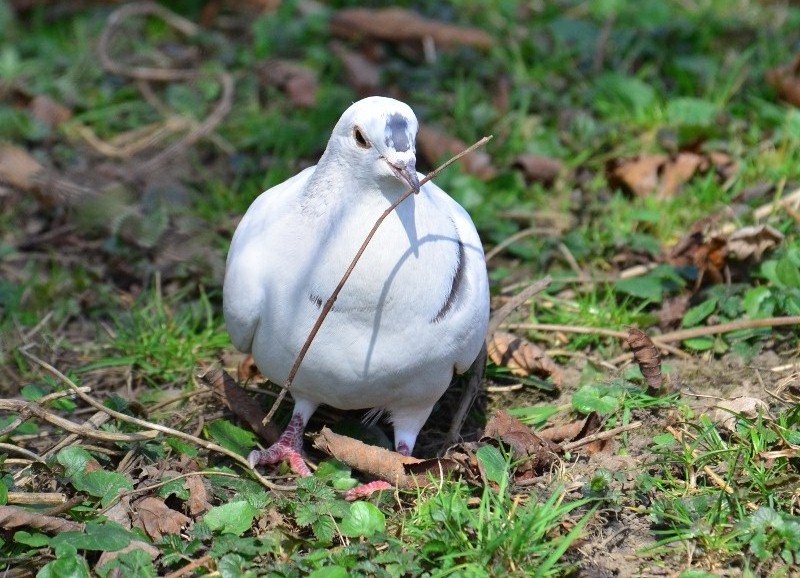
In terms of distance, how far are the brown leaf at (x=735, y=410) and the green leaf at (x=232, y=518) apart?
1629 mm

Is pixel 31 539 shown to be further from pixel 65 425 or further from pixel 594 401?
pixel 594 401

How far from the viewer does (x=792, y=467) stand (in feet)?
11.8

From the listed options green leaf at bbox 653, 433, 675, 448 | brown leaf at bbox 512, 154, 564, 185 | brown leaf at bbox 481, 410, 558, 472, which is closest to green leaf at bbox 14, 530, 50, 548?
brown leaf at bbox 481, 410, 558, 472

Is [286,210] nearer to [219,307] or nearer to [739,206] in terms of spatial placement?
[219,307]

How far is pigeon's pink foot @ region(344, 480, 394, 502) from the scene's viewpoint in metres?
3.79

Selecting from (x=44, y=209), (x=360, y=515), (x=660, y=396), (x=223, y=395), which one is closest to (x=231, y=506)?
(x=360, y=515)

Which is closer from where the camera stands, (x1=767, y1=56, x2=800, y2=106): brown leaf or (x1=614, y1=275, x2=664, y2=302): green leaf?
(x1=614, y1=275, x2=664, y2=302): green leaf

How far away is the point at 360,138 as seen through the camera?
11.5ft

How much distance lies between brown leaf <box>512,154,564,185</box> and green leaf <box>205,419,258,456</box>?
2404 millimetres

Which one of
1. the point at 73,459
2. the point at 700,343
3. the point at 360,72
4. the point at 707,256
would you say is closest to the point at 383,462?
the point at 73,459

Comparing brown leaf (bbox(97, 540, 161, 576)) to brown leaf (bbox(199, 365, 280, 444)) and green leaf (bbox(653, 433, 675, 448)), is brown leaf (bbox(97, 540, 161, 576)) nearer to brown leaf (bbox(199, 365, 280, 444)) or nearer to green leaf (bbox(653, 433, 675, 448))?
brown leaf (bbox(199, 365, 280, 444))

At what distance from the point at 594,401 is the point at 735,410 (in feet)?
1.64

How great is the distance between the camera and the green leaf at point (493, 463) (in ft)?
11.9

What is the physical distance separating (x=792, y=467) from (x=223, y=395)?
2.10 meters
